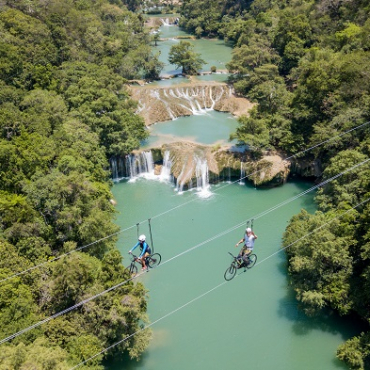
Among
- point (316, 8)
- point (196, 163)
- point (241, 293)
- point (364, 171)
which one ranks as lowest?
point (241, 293)

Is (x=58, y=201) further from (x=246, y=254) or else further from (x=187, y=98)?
(x=187, y=98)

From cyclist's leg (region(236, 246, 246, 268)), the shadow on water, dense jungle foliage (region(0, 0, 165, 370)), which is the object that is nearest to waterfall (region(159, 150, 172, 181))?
dense jungle foliage (region(0, 0, 165, 370))

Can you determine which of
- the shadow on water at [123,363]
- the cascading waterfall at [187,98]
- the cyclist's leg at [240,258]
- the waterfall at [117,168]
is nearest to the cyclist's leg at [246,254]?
the cyclist's leg at [240,258]

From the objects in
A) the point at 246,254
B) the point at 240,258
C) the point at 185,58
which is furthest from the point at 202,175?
the point at 185,58

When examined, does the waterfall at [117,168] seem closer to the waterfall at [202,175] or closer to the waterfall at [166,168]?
the waterfall at [166,168]

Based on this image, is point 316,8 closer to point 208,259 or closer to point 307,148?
point 307,148

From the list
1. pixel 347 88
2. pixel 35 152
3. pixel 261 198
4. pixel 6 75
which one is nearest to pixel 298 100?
pixel 347 88

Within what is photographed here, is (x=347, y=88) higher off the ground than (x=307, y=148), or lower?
higher
